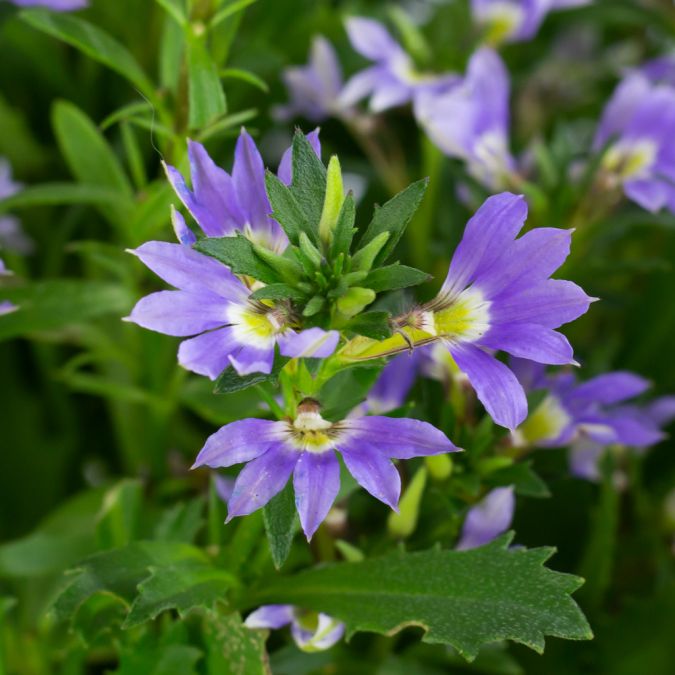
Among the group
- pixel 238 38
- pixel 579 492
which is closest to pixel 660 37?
pixel 238 38

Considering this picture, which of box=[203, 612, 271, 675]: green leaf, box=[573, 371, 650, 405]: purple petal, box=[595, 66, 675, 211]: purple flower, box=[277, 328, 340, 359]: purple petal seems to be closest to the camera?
box=[277, 328, 340, 359]: purple petal

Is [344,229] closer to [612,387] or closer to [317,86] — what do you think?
[612,387]

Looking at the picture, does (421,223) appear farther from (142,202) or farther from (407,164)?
(142,202)

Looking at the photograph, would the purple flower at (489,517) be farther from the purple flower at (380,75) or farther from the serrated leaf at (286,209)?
the purple flower at (380,75)

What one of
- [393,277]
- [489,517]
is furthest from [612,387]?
[393,277]

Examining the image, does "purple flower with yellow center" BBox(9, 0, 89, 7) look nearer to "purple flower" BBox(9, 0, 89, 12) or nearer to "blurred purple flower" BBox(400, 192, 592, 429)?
"purple flower" BBox(9, 0, 89, 12)

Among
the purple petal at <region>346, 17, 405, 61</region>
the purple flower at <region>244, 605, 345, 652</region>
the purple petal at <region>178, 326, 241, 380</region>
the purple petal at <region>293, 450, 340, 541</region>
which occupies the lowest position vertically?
the purple flower at <region>244, 605, 345, 652</region>

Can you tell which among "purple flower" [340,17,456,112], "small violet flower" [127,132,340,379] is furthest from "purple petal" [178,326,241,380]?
"purple flower" [340,17,456,112]

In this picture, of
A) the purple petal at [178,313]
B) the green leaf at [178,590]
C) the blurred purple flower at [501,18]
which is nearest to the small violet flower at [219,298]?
the purple petal at [178,313]
